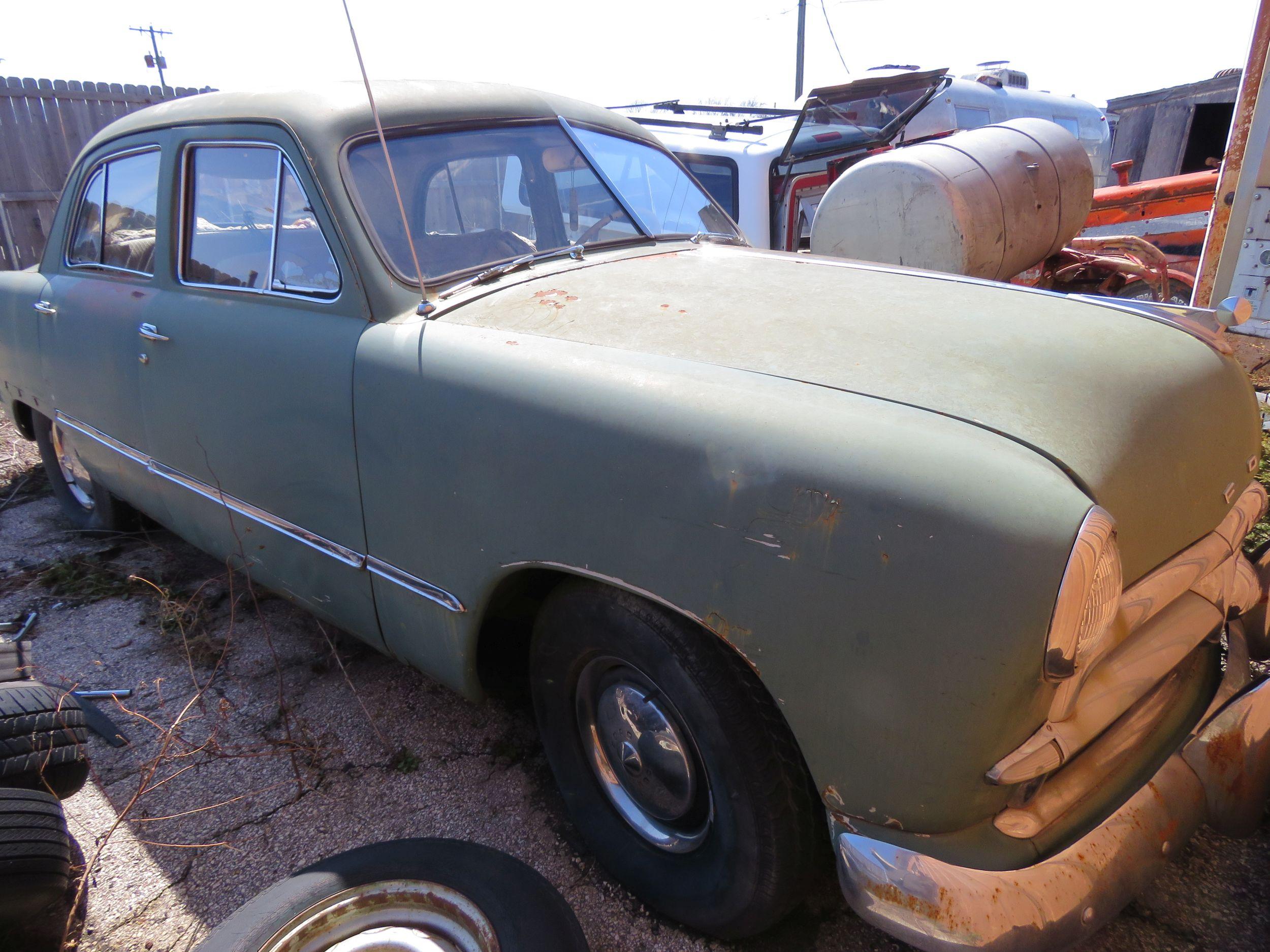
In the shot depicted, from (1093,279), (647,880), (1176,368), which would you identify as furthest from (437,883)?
(1093,279)

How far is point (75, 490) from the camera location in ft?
14.4

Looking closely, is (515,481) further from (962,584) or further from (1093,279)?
(1093,279)

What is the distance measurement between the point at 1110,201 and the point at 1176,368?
7.03 meters

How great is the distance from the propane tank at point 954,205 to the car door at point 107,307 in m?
3.16

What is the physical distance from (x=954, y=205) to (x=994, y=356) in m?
3.05

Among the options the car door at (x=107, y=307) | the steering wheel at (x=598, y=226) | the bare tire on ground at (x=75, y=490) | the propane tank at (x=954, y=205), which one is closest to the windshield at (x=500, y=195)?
the steering wheel at (x=598, y=226)

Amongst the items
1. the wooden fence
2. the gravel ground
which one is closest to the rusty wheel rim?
the gravel ground

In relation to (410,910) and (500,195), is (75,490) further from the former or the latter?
(410,910)

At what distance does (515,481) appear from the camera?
182cm

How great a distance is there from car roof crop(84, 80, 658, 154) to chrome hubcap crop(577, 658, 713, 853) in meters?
1.68

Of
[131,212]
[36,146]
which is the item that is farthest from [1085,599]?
[36,146]

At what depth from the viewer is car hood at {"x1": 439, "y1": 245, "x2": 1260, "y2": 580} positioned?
1529mm

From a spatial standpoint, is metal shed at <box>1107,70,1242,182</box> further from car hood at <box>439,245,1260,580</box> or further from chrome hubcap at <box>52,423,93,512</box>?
chrome hubcap at <box>52,423,93,512</box>

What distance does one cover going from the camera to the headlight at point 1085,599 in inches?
50.8
